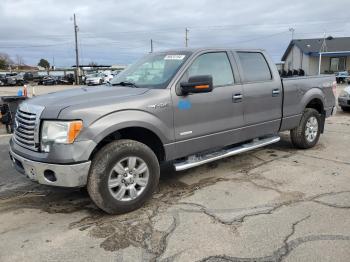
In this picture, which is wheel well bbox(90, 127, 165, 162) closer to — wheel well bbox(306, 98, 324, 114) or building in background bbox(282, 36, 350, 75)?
wheel well bbox(306, 98, 324, 114)

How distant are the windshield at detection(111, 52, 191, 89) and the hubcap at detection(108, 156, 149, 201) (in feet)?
3.38

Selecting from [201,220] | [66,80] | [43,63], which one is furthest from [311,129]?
[43,63]

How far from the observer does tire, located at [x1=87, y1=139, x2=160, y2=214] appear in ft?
12.8

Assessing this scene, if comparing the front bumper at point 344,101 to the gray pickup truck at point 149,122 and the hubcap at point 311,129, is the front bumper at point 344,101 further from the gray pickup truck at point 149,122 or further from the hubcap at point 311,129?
the gray pickup truck at point 149,122

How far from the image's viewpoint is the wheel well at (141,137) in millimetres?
4331

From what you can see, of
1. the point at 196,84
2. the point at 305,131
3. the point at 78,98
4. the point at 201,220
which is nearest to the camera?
the point at 201,220

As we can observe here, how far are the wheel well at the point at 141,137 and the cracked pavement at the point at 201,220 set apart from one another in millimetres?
582

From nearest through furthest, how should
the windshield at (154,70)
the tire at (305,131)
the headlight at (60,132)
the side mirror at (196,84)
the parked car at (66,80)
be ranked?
the headlight at (60,132)
the side mirror at (196,84)
the windshield at (154,70)
the tire at (305,131)
the parked car at (66,80)

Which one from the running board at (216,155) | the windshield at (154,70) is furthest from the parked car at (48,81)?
the running board at (216,155)

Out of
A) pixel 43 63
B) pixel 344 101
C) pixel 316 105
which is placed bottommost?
pixel 344 101

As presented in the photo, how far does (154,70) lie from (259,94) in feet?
5.43

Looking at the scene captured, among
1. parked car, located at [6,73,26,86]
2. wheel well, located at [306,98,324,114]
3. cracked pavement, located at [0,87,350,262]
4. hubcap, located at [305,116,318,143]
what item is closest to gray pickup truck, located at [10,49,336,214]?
cracked pavement, located at [0,87,350,262]

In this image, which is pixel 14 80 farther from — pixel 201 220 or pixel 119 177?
pixel 201 220

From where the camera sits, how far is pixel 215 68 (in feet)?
17.1
